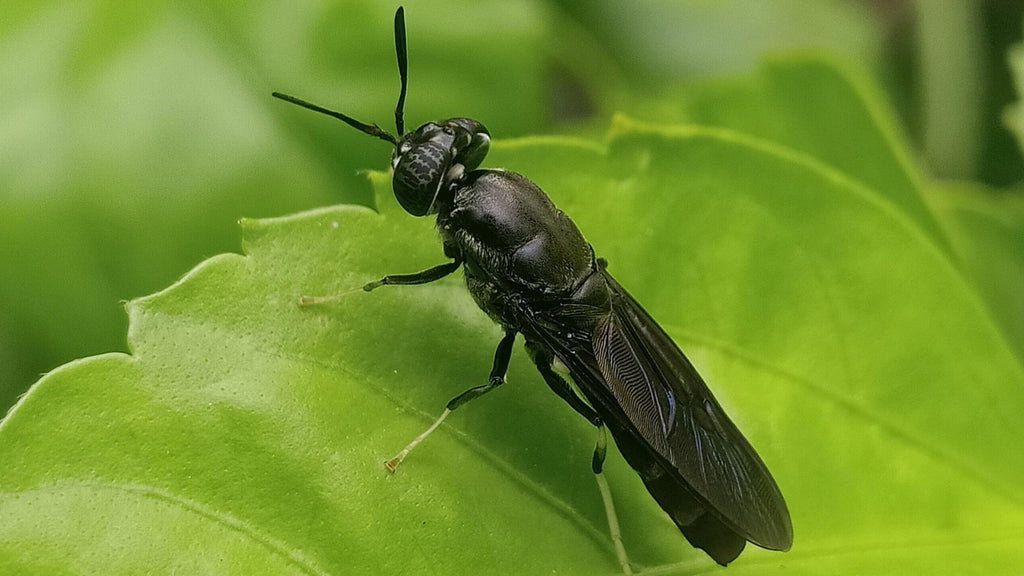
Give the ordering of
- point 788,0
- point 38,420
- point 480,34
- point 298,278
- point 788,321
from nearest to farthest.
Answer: point 38,420
point 298,278
point 788,321
point 480,34
point 788,0

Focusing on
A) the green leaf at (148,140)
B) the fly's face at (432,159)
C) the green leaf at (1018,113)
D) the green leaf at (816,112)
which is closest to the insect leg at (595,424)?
the fly's face at (432,159)

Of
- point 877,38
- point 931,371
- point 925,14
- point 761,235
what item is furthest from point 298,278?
point 877,38

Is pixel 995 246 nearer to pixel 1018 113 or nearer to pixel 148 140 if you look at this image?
pixel 1018 113

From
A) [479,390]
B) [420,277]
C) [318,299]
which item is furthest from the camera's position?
[420,277]

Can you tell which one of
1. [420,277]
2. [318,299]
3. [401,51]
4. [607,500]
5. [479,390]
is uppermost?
[401,51]

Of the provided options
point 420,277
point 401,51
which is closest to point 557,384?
point 420,277

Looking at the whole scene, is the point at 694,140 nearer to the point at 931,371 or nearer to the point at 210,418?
the point at 931,371

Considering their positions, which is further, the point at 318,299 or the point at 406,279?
the point at 406,279

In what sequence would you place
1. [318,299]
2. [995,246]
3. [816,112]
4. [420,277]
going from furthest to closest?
[995,246], [816,112], [420,277], [318,299]
